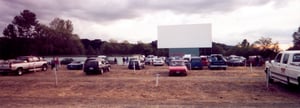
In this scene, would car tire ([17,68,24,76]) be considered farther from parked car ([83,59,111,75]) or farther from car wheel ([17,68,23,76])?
parked car ([83,59,111,75])

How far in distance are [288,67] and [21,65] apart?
79.1ft

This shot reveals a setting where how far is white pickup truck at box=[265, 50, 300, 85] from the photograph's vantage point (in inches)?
624

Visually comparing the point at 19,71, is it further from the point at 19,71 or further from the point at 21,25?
the point at 21,25

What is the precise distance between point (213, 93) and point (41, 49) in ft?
175

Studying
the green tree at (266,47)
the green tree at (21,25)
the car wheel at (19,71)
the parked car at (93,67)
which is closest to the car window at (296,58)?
the parked car at (93,67)

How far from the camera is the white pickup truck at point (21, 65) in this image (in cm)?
2817

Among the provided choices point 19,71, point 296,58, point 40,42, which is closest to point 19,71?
point 19,71

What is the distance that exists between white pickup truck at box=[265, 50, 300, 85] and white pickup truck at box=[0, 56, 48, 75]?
23.2m

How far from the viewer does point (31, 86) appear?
21.1 m

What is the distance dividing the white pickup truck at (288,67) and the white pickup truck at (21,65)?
23.2 meters

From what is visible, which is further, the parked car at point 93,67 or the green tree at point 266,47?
the green tree at point 266,47

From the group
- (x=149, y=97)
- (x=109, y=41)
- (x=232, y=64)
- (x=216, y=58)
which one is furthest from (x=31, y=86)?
(x=109, y=41)

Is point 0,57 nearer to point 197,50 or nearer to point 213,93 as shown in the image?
point 197,50

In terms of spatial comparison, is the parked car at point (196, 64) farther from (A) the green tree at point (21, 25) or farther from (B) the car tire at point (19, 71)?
(A) the green tree at point (21, 25)
